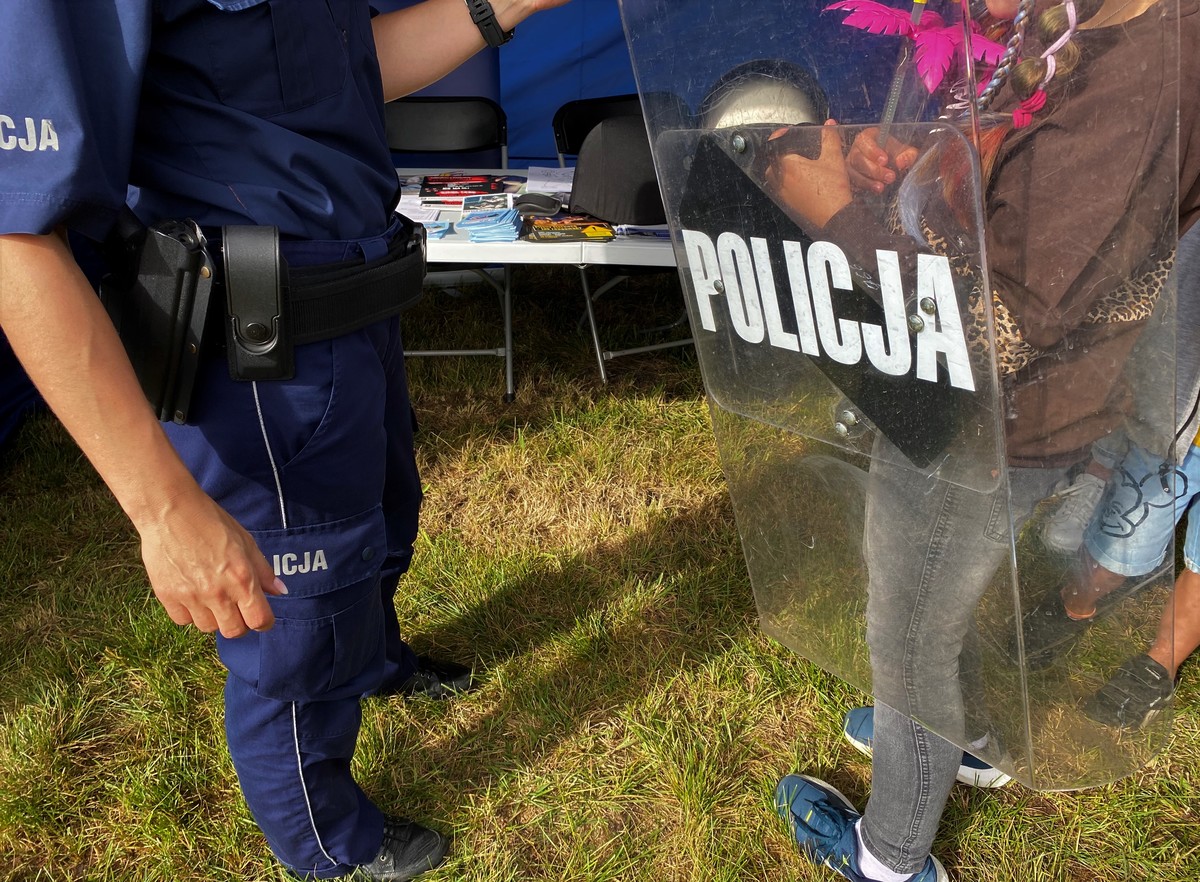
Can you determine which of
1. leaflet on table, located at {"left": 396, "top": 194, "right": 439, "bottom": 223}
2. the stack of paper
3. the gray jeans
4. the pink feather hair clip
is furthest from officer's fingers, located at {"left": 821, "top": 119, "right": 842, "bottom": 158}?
leaflet on table, located at {"left": 396, "top": 194, "right": 439, "bottom": 223}

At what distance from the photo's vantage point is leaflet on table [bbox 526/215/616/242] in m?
3.29

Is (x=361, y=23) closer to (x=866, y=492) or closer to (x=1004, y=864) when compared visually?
(x=866, y=492)

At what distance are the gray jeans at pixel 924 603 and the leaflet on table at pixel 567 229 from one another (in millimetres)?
2115

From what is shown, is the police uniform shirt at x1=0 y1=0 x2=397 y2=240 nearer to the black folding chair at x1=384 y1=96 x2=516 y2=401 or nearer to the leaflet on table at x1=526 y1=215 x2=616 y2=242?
the leaflet on table at x1=526 y1=215 x2=616 y2=242

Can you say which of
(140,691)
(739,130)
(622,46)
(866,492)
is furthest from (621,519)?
(622,46)

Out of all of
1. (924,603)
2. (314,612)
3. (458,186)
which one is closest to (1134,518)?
(924,603)

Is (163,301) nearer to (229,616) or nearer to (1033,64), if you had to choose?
(229,616)

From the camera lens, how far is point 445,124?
4660 millimetres

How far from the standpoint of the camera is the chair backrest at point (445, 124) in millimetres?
4621

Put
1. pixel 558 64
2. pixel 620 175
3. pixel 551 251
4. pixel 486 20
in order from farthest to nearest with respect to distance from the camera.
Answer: pixel 558 64 < pixel 620 175 < pixel 551 251 < pixel 486 20

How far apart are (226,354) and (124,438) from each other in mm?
229

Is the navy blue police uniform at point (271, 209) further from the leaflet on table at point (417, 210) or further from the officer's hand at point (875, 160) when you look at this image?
the leaflet on table at point (417, 210)

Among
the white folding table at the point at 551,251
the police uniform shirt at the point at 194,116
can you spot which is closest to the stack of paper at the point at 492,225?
the white folding table at the point at 551,251

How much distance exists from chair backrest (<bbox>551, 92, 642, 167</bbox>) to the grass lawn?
2.21 meters
